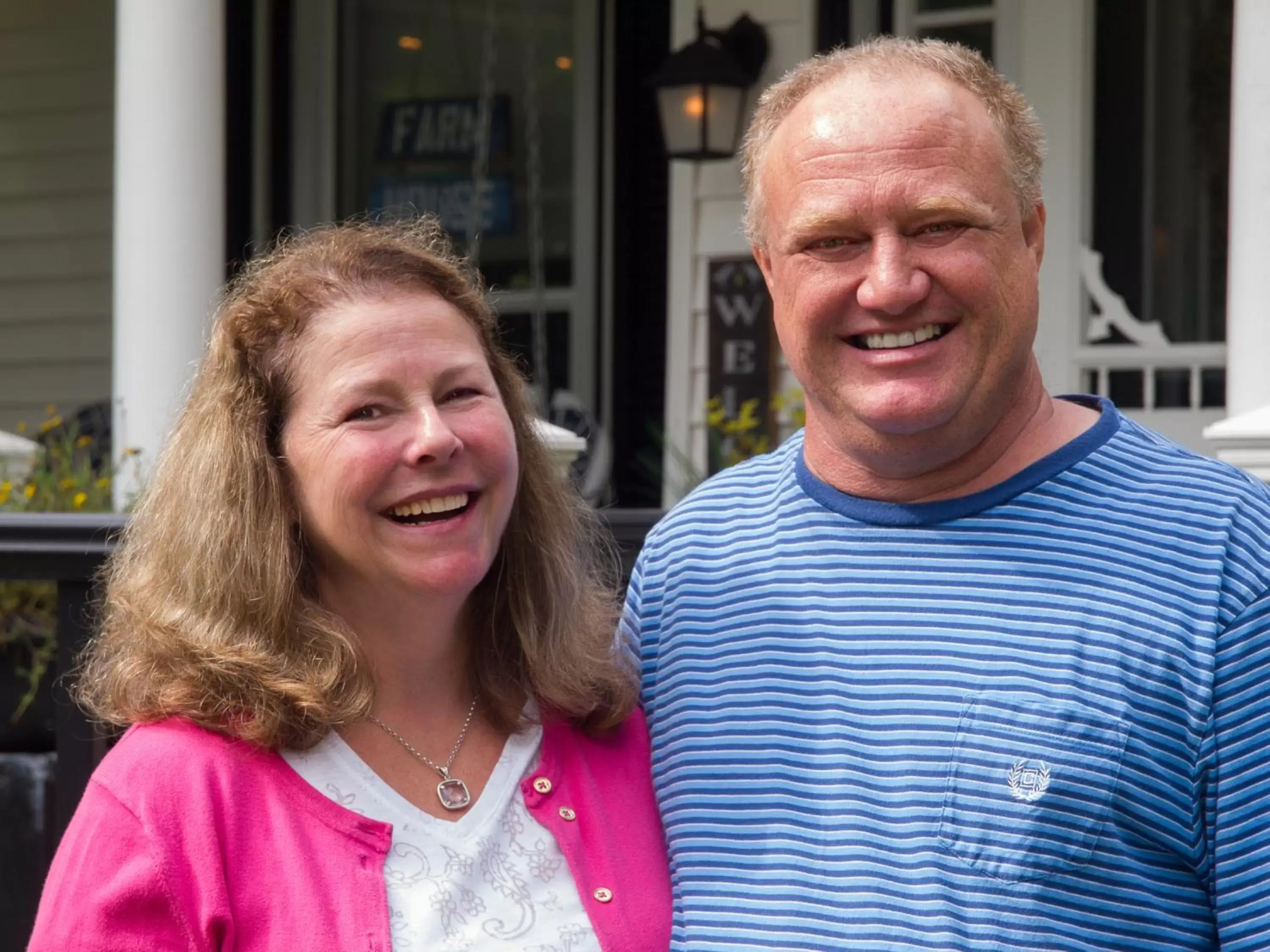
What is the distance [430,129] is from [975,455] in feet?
20.9

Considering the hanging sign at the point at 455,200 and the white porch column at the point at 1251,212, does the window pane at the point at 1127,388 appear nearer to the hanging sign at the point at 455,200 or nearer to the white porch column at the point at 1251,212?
the white porch column at the point at 1251,212

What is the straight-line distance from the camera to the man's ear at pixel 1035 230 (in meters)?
2.04

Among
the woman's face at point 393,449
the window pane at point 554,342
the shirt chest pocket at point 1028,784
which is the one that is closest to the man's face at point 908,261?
the shirt chest pocket at point 1028,784

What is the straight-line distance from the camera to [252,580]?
6.73 feet

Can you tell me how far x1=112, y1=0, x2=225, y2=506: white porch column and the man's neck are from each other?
342 cm

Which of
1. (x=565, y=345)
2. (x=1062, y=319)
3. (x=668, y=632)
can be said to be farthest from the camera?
(x=565, y=345)

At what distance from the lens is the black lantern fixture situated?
20.0 ft

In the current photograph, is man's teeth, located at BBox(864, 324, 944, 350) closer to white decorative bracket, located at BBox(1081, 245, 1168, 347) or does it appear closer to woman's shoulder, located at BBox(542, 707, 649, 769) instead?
woman's shoulder, located at BBox(542, 707, 649, 769)

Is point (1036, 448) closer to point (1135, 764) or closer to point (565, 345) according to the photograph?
point (1135, 764)

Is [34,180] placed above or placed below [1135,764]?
above

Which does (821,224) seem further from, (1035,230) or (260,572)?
(260,572)

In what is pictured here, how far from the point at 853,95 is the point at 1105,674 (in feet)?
2.57

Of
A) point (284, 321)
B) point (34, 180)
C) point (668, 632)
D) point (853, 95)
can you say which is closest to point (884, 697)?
point (668, 632)

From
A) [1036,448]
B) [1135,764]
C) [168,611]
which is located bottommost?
[1135,764]
